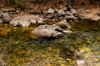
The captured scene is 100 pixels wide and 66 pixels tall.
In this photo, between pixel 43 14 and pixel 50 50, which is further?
pixel 43 14

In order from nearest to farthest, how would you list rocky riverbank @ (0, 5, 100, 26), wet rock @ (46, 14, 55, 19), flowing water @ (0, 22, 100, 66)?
1. flowing water @ (0, 22, 100, 66)
2. rocky riverbank @ (0, 5, 100, 26)
3. wet rock @ (46, 14, 55, 19)

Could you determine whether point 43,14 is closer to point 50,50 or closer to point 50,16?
point 50,16

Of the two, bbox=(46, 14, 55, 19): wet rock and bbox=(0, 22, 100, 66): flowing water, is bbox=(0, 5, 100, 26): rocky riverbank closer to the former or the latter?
bbox=(46, 14, 55, 19): wet rock

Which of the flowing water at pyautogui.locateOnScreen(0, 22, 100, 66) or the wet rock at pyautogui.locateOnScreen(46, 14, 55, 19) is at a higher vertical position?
the wet rock at pyautogui.locateOnScreen(46, 14, 55, 19)

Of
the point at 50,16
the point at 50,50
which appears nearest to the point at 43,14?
the point at 50,16

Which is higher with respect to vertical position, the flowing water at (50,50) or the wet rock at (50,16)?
the wet rock at (50,16)

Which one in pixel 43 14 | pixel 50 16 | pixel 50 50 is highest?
pixel 43 14

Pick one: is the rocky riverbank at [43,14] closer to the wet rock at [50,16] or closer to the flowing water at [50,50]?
the wet rock at [50,16]

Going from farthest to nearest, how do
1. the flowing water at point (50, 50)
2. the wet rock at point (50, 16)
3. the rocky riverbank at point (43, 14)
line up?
the wet rock at point (50, 16), the rocky riverbank at point (43, 14), the flowing water at point (50, 50)

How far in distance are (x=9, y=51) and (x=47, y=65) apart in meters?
2.02

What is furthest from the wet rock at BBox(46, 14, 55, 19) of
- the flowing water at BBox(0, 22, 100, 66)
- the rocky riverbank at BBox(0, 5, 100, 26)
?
the flowing water at BBox(0, 22, 100, 66)

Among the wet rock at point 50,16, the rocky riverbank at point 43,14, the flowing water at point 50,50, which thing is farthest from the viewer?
the wet rock at point 50,16

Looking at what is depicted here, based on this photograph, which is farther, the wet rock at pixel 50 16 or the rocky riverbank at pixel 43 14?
the wet rock at pixel 50 16

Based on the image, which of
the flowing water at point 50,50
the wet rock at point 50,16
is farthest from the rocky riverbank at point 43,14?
the flowing water at point 50,50
